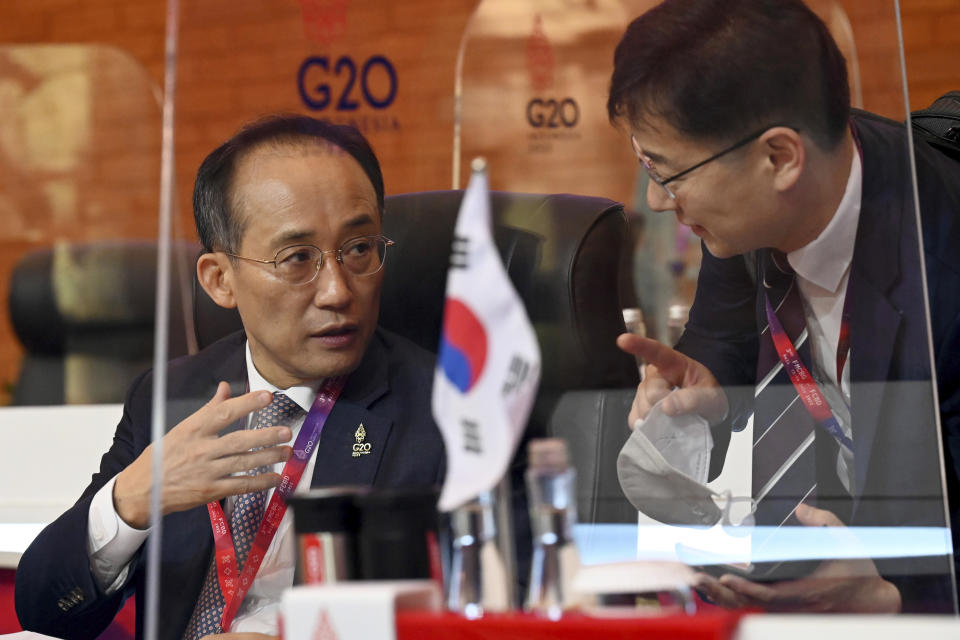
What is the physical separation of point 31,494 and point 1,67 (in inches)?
130

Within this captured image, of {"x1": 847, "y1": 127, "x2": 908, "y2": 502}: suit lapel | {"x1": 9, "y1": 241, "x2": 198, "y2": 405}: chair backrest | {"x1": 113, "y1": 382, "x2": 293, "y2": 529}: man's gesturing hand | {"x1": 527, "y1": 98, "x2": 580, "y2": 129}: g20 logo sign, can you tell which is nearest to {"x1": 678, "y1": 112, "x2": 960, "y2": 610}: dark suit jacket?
{"x1": 847, "y1": 127, "x2": 908, "y2": 502}: suit lapel

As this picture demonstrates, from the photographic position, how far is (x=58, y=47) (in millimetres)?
4637

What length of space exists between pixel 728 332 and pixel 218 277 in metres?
0.48

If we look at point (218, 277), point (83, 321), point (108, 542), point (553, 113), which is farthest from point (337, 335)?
point (83, 321)

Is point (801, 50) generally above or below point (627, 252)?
above

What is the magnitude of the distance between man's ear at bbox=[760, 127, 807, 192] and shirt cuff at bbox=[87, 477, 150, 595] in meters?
0.81

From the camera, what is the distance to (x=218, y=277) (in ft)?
3.36

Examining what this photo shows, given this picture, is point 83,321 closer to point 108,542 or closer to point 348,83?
point 108,542

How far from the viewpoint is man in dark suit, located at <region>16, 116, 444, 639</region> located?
0.93m

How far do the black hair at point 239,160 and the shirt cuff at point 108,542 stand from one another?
1.30 feet

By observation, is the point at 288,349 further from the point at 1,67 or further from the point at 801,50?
the point at 1,67

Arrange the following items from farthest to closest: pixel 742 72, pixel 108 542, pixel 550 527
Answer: pixel 108 542 → pixel 742 72 → pixel 550 527

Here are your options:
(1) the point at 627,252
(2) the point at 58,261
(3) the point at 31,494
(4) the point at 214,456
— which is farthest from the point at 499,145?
(2) the point at 58,261

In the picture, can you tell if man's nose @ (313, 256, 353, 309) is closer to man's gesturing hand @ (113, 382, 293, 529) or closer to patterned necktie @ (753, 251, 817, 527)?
man's gesturing hand @ (113, 382, 293, 529)
